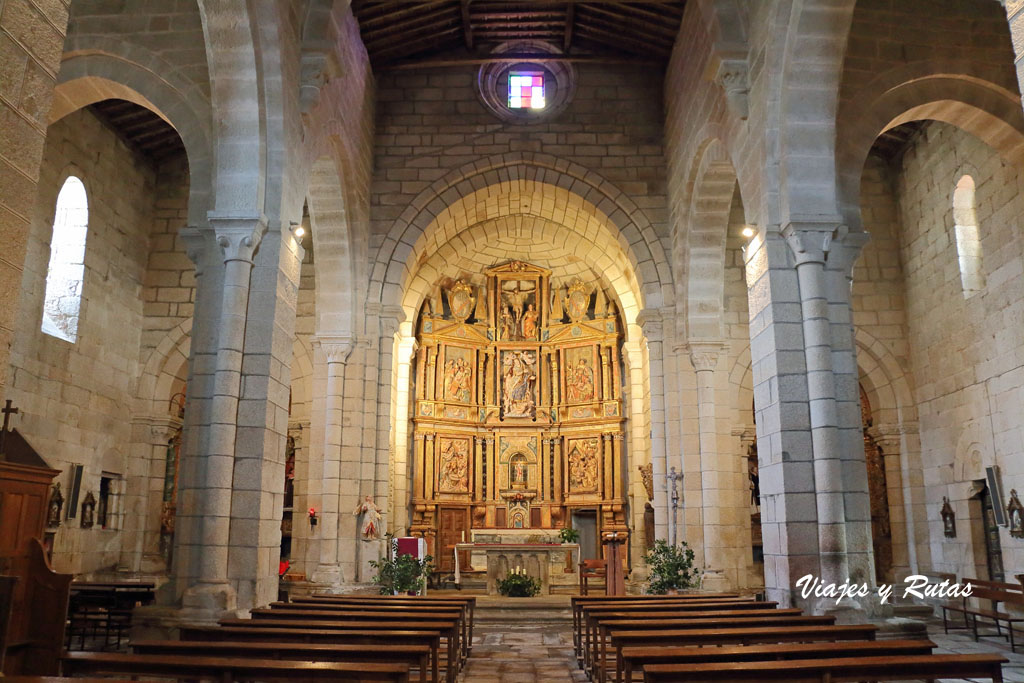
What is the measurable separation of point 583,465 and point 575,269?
4778mm

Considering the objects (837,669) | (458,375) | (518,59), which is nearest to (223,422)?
(837,669)

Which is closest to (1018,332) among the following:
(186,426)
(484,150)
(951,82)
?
(951,82)

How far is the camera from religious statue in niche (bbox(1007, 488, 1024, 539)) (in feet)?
37.5

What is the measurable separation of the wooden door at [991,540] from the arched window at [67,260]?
1439cm

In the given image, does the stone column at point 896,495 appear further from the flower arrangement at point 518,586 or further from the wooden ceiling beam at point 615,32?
the wooden ceiling beam at point 615,32

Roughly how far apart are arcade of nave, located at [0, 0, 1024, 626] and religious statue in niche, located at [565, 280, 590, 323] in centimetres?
36

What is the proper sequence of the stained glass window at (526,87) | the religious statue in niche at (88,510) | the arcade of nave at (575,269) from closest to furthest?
the arcade of nave at (575,269) < the religious statue in niche at (88,510) < the stained glass window at (526,87)

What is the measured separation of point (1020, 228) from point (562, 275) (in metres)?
11.0

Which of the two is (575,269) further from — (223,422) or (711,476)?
(223,422)

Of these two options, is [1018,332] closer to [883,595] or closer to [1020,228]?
[1020,228]

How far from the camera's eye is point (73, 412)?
1313 cm

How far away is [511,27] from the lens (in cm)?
1567

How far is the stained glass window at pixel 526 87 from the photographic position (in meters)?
16.2

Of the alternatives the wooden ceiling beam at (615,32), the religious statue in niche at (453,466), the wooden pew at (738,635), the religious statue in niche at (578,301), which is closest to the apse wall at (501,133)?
the wooden ceiling beam at (615,32)
